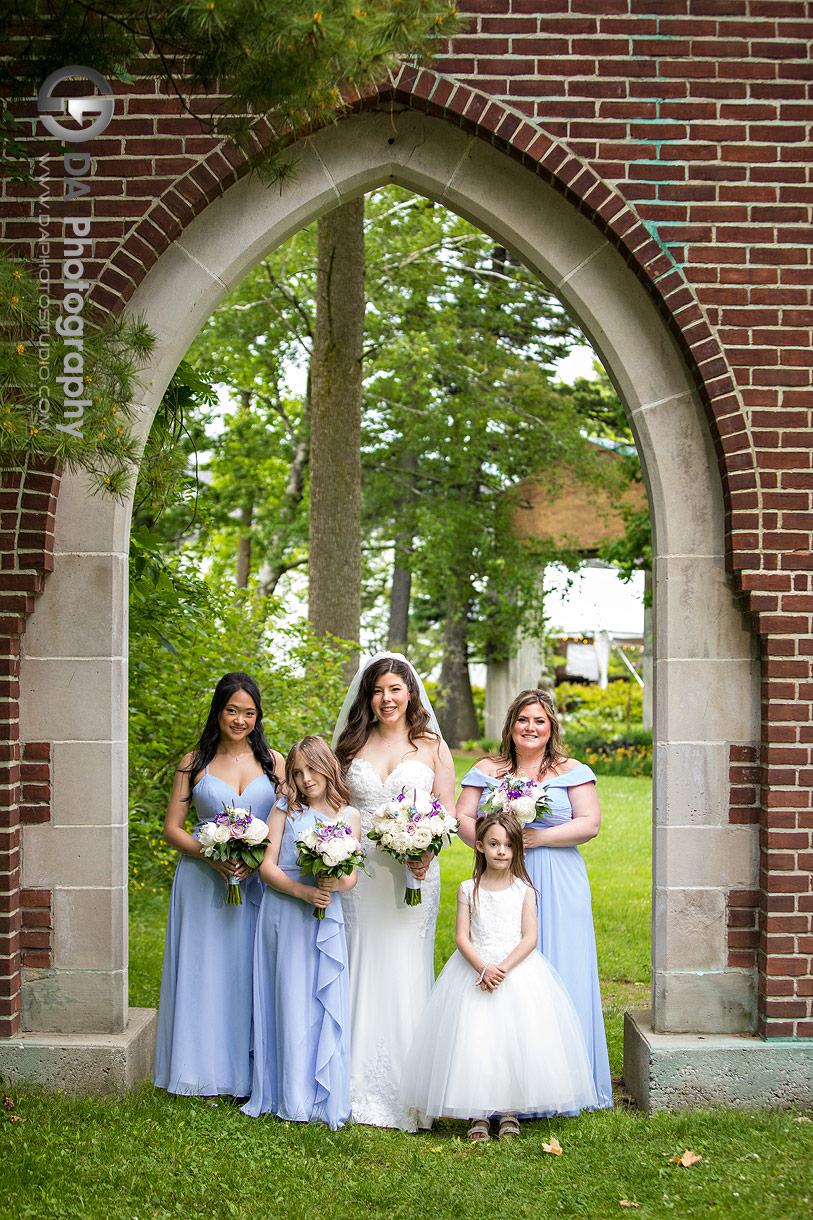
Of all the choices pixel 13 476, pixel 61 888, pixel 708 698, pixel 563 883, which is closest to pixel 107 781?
pixel 61 888

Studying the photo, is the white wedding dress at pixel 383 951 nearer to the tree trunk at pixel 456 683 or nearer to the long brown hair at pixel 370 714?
the long brown hair at pixel 370 714

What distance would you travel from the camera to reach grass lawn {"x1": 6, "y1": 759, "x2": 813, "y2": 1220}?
12.7 ft

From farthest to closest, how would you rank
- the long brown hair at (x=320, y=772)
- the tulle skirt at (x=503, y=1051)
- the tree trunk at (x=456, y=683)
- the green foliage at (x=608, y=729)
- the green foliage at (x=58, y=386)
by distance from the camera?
the tree trunk at (x=456, y=683) → the green foliage at (x=608, y=729) → the long brown hair at (x=320, y=772) → the tulle skirt at (x=503, y=1051) → the green foliage at (x=58, y=386)

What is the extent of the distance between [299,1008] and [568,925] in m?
1.19

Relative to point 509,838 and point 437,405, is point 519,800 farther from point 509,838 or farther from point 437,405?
point 437,405

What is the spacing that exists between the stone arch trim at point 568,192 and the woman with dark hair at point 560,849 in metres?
1.14

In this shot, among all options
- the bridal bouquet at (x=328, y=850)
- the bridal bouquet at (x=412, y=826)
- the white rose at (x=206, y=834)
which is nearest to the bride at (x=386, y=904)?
the bridal bouquet at (x=412, y=826)

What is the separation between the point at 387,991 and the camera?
483 cm

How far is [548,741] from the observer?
5.00 meters

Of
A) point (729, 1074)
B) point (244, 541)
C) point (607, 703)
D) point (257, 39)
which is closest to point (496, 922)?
point (729, 1074)

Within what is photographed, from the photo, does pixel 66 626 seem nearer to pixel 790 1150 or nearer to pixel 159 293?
pixel 159 293

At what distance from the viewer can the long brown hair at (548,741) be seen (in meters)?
4.96

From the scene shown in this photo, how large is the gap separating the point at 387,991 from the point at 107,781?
150 centimetres

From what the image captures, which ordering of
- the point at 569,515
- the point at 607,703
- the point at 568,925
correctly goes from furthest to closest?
the point at 569,515 < the point at 607,703 < the point at 568,925
